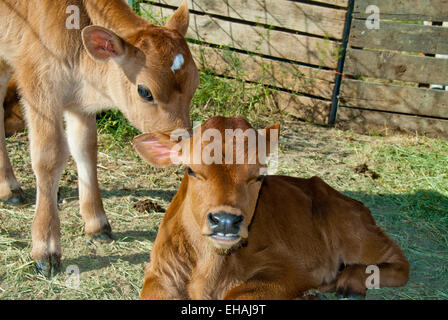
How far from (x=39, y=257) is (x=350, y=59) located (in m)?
4.51

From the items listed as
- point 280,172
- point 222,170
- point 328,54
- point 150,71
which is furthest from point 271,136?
point 328,54

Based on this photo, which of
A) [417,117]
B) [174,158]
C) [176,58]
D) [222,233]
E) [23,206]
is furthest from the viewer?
[417,117]

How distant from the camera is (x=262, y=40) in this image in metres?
7.30

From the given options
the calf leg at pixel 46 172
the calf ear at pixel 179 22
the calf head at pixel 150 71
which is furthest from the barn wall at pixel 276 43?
the calf leg at pixel 46 172

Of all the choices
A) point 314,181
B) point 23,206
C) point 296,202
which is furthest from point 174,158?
point 23,206

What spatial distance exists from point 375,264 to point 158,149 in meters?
1.85

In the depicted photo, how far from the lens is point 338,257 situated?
430 cm

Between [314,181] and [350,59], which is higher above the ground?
[350,59]

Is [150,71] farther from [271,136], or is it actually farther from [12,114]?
[12,114]

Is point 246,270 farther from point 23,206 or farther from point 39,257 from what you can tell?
point 23,206

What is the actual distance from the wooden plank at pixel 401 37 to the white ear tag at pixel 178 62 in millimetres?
3467

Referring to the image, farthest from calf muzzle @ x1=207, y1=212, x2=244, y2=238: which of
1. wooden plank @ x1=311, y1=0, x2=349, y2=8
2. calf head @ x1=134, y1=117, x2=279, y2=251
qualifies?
wooden plank @ x1=311, y1=0, x2=349, y2=8

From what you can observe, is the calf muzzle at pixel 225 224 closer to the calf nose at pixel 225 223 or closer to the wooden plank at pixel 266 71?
the calf nose at pixel 225 223

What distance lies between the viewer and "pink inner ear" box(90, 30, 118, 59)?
412 cm
